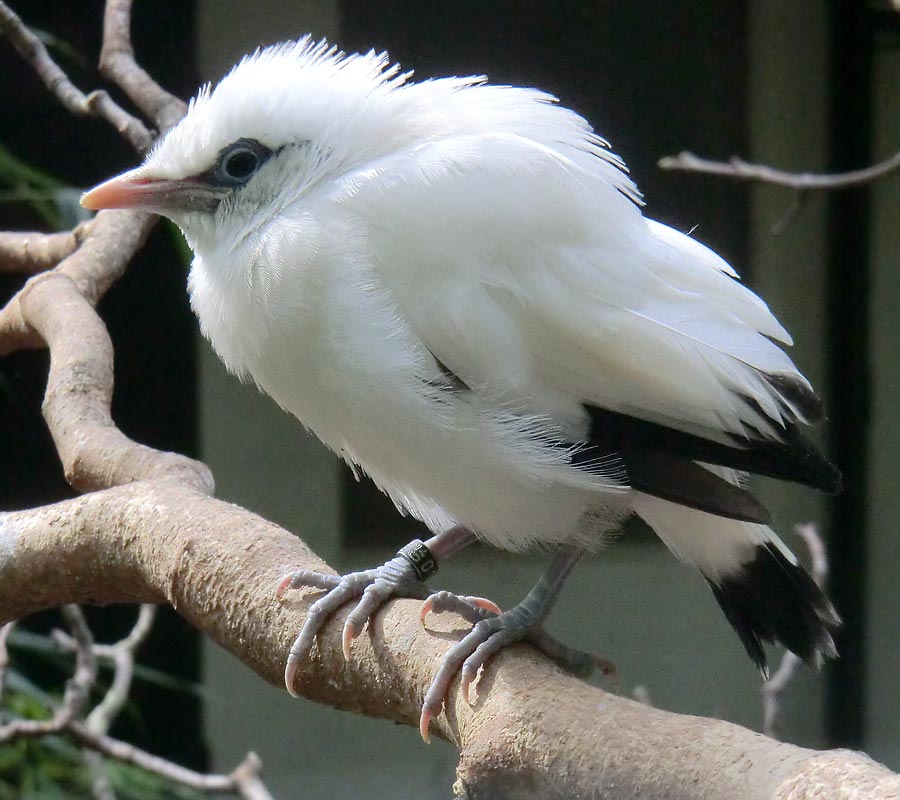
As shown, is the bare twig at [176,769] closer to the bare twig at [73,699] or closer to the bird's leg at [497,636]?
the bare twig at [73,699]

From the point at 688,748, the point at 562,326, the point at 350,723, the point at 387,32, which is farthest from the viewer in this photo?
the point at 350,723

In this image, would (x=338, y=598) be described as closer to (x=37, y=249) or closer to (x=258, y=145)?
(x=258, y=145)

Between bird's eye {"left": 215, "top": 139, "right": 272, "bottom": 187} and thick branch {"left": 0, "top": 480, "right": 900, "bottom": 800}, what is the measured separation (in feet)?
1.30

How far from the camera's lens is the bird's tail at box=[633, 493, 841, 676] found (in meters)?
1.47

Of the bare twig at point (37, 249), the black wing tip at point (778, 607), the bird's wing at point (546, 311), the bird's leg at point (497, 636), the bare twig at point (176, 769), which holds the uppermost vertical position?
the bare twig at point (37, 249)

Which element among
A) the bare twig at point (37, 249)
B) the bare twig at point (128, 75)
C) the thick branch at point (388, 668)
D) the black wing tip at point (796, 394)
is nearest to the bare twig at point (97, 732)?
the thick branch at point (388, 668)

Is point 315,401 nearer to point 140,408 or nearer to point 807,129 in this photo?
point 140,408

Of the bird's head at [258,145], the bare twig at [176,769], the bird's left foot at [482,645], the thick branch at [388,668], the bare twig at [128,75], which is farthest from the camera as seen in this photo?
the bare twig at [128,75]

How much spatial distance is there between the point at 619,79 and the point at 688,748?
2.16 m

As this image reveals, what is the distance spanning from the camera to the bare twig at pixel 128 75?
209cm

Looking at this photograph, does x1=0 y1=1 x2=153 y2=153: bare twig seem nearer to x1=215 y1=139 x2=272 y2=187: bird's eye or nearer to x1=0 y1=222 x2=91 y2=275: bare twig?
x1=0 y1=222 x2=91 y2=275: bare twig

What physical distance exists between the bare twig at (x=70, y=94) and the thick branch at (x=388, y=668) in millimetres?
863

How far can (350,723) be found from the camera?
3.15 meters

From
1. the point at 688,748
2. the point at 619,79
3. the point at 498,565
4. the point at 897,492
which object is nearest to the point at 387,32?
the point at 619,79
